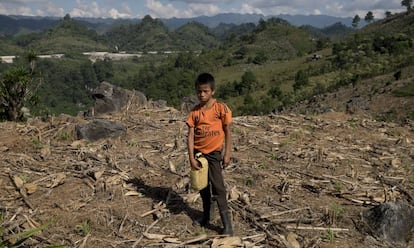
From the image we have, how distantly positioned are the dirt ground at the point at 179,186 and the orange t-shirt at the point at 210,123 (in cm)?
101

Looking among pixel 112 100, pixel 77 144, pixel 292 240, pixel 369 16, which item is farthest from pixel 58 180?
pixel 369 16

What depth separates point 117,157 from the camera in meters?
7.15

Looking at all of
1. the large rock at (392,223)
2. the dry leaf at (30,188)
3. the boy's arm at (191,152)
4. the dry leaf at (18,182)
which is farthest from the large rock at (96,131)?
the large rock at (392,223)

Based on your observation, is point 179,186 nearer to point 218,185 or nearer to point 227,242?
point 218,185

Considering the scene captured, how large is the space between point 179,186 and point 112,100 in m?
5.88

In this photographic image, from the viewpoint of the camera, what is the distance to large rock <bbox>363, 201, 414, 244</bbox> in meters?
4.80

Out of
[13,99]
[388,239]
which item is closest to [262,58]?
[13,99]

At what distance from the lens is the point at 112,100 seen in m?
11.2

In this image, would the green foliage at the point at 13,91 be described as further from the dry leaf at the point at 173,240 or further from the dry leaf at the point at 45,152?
the dry leaf at the point at 173,240

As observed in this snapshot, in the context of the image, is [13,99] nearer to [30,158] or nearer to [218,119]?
[30,158]

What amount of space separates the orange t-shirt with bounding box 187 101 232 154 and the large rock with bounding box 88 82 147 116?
6868 millimetres

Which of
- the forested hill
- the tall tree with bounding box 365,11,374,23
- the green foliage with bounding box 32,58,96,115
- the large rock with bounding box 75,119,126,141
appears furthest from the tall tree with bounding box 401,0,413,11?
the large rock with bounding box 75,119,126,141

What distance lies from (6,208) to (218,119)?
2.90m

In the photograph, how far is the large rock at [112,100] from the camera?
36.9 feet
